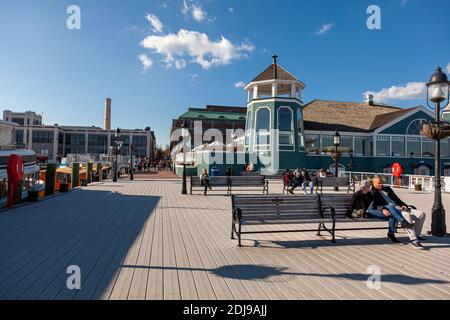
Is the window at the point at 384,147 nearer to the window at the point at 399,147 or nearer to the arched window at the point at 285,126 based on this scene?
the window at the point at 399,147

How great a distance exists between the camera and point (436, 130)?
667 centimetres

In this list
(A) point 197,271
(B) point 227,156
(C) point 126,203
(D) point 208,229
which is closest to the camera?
(A) point 197,271

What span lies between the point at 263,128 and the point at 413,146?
19049 mm

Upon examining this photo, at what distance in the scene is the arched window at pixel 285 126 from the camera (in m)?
30.6

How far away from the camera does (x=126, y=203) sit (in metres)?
11.5

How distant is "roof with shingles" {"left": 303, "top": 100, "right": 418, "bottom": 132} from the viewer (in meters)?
34.7

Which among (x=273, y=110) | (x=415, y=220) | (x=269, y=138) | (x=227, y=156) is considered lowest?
(x=415, y=220)

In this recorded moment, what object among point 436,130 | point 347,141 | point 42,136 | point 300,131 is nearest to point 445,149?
point 347,141

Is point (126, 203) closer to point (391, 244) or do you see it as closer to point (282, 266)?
point (282, 266)

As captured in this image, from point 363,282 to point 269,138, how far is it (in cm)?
2693

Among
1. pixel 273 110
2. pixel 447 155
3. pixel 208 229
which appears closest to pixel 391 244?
pixel 208 229

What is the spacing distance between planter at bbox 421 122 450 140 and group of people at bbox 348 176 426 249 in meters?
1.77

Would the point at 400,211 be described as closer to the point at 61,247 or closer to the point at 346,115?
the point at 61,247

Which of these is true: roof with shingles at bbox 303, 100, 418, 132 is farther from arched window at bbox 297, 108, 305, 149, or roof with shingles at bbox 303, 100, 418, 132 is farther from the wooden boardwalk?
the wooden boardwalk
